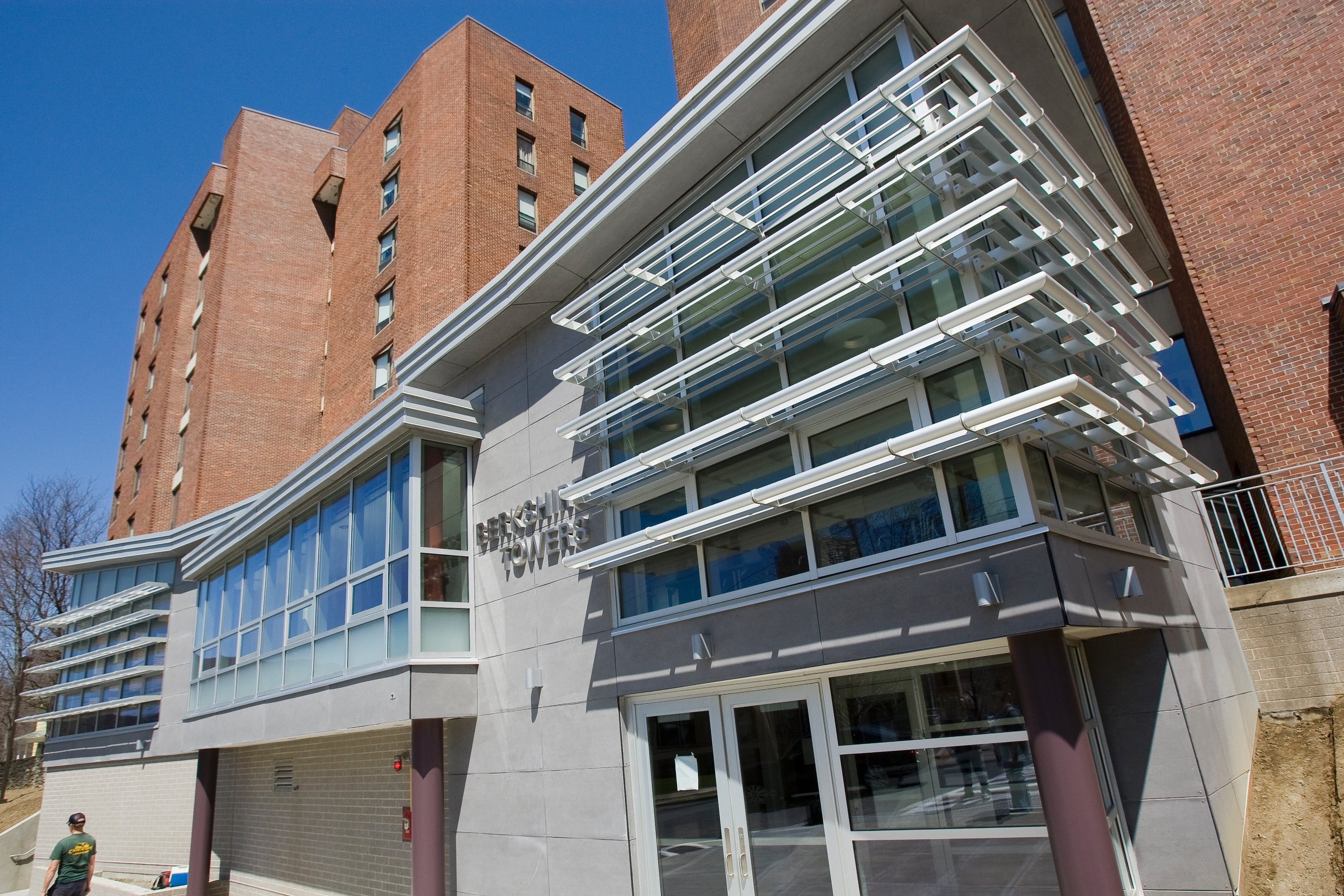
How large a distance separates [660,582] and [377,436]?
17.3 ft

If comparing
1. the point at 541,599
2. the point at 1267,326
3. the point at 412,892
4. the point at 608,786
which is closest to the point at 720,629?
the point at 608,786

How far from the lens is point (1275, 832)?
7.38 meters

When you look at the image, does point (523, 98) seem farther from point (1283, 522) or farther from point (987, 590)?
point (987, 590)

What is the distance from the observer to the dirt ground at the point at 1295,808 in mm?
6812

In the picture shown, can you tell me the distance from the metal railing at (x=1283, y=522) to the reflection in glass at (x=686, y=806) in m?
6.82

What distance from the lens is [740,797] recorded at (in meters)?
7.73

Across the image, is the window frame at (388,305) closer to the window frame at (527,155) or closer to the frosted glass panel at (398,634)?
the window frame at (527,155)

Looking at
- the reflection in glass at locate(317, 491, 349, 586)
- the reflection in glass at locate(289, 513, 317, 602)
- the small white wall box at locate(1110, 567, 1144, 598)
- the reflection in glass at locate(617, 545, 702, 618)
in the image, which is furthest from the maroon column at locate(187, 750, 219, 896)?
the small white wall box at locate(1110, 567, 1144, 598)

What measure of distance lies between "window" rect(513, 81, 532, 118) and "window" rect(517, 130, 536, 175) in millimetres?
902

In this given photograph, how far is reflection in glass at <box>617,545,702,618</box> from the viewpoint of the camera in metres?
8.47

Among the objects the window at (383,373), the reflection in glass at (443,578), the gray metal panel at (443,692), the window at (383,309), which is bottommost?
the gray metal panel at (443,692)

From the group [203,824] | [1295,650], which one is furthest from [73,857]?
[1295,650]

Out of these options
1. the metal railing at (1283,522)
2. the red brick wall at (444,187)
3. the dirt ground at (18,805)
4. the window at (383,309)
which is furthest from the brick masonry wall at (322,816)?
the dirt ground at (18,805)

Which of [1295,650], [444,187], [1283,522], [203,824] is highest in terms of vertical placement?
[444,187]
